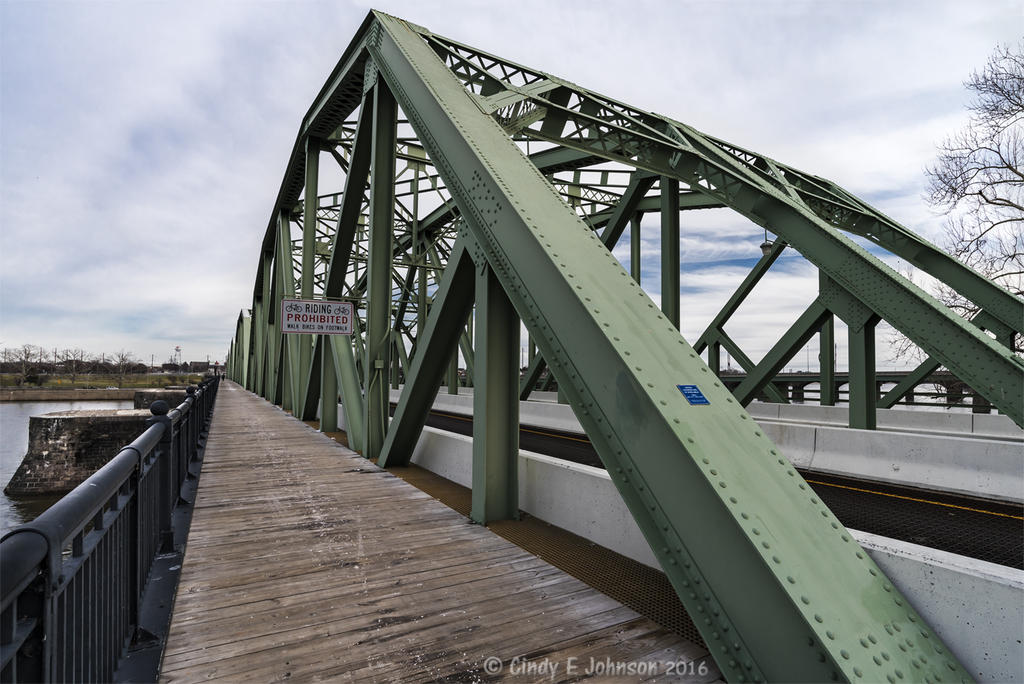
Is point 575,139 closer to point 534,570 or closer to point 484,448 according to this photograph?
point 484,448

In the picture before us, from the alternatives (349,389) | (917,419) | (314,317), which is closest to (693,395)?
(349,389)

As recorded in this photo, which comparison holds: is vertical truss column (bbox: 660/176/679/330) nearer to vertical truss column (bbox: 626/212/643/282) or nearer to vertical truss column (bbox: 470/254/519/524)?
vertical truss column (bbox: 626/212/643/282)

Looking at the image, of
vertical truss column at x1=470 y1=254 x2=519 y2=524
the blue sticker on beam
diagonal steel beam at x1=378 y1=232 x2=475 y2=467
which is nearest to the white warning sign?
diagonal steel beam at x1=378 y1=232 x2=475 y2=467

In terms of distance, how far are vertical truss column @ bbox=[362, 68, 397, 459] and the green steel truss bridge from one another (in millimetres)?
34

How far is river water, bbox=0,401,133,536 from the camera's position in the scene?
2047 centimetres

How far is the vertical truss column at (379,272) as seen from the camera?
865 cm

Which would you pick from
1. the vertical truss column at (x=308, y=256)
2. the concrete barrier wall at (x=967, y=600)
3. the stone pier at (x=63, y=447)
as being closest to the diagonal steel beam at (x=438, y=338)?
the concrete barrier wall at (x=967, y=600)

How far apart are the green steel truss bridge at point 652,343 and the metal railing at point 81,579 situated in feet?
8.05

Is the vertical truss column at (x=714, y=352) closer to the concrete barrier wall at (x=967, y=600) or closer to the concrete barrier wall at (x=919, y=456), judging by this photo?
the concrete barrier wall at (x=919, y=456)

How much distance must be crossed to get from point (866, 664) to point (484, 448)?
142 inches

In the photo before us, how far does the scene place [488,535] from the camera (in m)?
4.93

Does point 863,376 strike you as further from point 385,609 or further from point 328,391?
point 328,391

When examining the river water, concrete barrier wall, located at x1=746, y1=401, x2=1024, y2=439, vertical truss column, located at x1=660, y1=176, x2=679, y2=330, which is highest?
vertical truss column, located at x1=660, y1=176, x2=679, y2=330

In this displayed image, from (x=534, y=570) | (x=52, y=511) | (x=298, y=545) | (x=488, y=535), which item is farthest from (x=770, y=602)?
(x=298, y=545)
